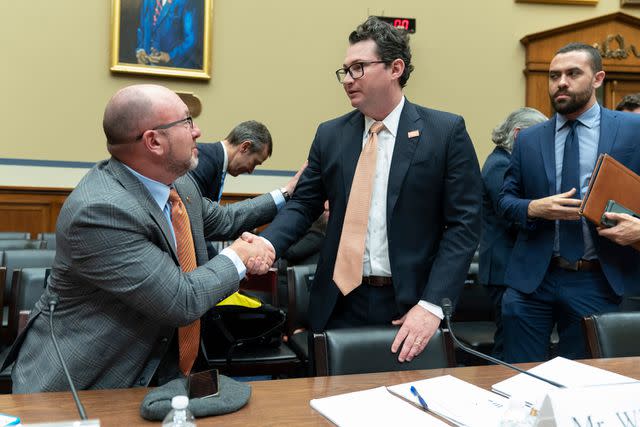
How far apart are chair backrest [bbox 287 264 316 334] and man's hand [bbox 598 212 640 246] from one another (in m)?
1.48

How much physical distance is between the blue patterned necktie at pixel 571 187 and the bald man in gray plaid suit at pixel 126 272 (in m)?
1.54

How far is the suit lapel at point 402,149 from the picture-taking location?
7.58 ft

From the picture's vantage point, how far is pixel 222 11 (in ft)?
24.0

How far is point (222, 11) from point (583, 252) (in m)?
5.70

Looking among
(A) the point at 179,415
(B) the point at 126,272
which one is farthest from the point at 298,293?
(A) the point at 179,415

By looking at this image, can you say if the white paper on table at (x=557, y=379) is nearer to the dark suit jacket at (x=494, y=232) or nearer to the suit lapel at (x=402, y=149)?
the suit lapel at (x=402, y=149)

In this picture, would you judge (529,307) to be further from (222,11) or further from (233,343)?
(222,11)

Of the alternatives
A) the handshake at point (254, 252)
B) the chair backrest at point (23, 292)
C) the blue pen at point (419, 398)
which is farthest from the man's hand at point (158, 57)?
the blue pen at point (419, 398)

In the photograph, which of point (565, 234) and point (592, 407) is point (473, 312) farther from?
point (592, 407)

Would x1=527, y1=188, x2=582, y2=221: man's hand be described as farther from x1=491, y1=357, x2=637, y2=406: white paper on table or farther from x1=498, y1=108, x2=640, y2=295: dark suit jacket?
x1=491, y1=357, x2=637, y2=406: white paper on table

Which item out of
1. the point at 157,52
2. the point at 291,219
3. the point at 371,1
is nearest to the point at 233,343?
the point at 291,219

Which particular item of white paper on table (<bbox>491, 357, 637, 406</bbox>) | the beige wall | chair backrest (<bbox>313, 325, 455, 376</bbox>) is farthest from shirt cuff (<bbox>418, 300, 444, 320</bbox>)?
the beige wall

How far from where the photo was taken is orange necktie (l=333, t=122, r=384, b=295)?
7.54ft

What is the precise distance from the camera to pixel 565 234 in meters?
2.82
